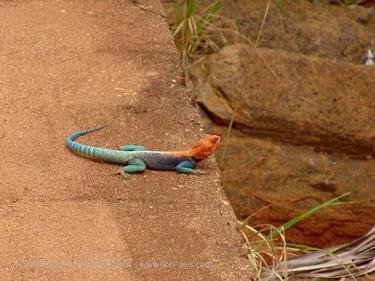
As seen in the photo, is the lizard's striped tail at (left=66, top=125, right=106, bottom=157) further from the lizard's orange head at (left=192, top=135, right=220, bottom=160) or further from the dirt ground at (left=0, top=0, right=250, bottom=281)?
the lizard's orange head at (left=192, top=135, right=220, bottom=160)

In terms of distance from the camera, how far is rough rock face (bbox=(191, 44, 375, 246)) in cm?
631

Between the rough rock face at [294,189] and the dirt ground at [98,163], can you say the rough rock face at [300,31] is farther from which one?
the dirt ground at [98,163]

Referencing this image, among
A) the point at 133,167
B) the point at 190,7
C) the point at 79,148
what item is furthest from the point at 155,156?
the point at 190,7

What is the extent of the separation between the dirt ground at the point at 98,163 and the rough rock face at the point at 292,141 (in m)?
0.97

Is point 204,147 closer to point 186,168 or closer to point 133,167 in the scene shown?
point 186,168

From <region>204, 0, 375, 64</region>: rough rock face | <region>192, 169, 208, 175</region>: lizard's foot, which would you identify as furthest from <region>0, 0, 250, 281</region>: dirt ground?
<region>204, 0, 375, 64</region>: rough rock face

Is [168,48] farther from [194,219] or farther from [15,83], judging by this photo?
[194,219]

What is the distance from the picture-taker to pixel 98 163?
4.31 m

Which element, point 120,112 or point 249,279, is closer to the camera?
point 249,279

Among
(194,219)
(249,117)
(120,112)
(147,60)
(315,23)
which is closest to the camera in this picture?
(194,219)

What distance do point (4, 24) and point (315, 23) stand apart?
110 inches

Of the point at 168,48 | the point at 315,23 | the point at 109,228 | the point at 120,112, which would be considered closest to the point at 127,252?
the point at 109,228

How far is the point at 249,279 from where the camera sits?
3.68 m

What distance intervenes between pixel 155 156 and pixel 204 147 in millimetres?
219
